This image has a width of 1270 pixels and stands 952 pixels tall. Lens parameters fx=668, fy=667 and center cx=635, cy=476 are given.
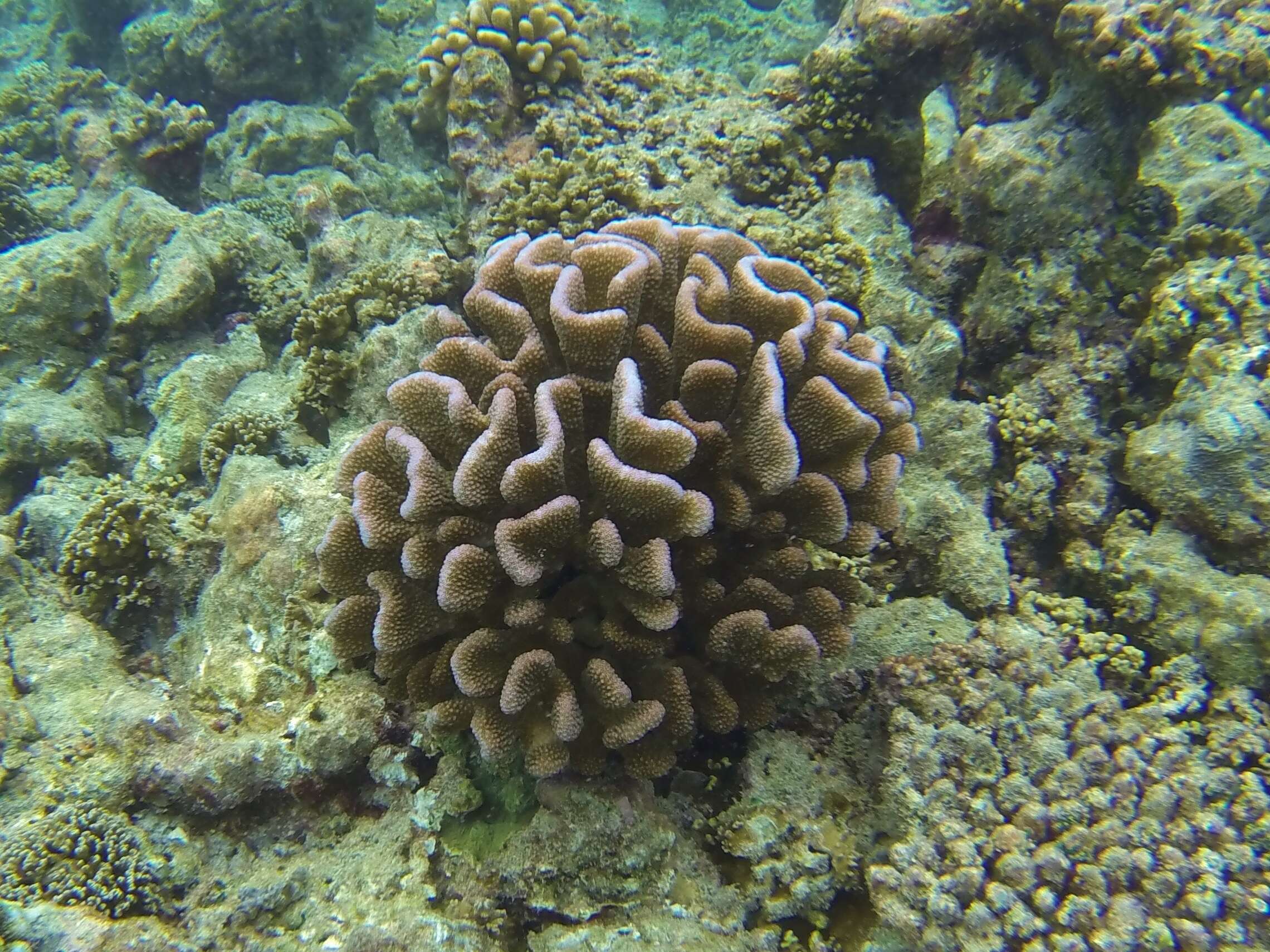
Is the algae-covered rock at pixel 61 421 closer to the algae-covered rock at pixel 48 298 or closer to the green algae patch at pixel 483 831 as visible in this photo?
the algae-covered rock at pixel 48 298

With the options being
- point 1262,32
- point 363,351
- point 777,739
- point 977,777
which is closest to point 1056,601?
point 977,777

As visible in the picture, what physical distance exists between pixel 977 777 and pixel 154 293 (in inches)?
282

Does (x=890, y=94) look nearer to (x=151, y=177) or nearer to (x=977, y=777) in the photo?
(x=977, y=777)

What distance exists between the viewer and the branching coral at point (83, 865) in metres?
2.76

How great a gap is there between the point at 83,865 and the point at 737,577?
3058mm

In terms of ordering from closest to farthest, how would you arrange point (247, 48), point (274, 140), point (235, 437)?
point (235, 437) → point (274, 140) → point (247, 48)

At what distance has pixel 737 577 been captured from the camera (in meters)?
3.00

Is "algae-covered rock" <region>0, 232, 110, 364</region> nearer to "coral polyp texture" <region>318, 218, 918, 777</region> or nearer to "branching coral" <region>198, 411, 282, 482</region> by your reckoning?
"branching coral" <region>198, 411, 282, 482</region>

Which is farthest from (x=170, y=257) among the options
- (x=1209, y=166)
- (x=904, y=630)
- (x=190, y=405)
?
(x=1209, y=166)

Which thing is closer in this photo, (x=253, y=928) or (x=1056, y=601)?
(x=253, y=928)

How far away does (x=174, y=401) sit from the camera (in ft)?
16.7

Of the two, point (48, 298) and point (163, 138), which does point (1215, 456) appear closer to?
point (48, 298)

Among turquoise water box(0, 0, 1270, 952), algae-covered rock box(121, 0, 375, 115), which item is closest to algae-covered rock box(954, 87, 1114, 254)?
turquoise water box(0, 0, 1270, 952)

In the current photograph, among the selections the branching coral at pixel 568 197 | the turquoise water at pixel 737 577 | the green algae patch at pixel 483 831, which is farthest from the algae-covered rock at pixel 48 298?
the green algae patch at pixel 483 831
